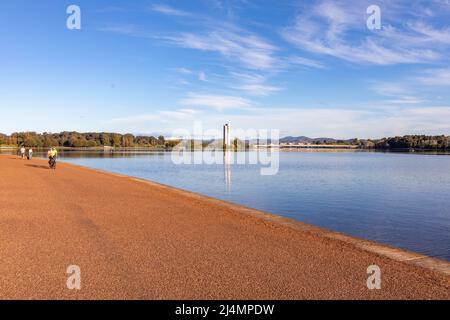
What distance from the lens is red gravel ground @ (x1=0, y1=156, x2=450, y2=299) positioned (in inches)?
254

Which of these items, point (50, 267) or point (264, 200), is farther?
point (264, 200)

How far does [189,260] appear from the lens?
8.16 m

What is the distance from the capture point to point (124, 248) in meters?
9.16

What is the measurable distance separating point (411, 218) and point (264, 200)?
7.93 metres

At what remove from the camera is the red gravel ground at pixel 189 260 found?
21.2 feet

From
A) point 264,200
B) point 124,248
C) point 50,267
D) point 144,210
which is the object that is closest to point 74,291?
point 50,267

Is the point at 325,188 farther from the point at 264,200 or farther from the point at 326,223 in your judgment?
the point at 326,223

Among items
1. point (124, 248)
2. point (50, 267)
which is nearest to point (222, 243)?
point (124, 248)

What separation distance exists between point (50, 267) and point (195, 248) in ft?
9.98
